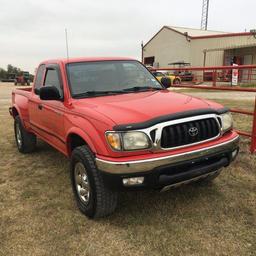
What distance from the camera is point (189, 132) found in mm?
3279

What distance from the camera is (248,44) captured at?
34188 millimetres

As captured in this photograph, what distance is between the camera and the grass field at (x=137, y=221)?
10.2 feet

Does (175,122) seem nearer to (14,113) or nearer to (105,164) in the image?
(105,164)

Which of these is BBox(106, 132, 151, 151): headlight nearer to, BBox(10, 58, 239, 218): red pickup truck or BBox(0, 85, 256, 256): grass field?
BBox(10, 58, 239, 218): red pickup truck

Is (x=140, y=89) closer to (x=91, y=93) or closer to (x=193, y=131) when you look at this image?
(x=91, y=93)

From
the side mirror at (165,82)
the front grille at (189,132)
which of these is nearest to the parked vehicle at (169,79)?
the side mirror at (165,82)

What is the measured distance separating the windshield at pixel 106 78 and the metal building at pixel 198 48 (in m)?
31.4

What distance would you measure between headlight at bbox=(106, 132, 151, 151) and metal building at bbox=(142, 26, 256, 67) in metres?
33.1

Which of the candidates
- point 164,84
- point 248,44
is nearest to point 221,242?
point 164,84

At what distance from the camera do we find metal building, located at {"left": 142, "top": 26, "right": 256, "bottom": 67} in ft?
114

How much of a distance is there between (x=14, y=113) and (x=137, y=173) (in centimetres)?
446

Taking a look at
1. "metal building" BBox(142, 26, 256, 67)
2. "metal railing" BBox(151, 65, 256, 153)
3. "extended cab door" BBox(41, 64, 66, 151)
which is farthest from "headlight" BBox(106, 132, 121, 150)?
"metal building" BBox(142, 26, 256, 67)

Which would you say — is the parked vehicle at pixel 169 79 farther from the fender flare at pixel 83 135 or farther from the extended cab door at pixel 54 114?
the fender flare at pixel 83 135

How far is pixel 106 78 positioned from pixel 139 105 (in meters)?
1.08
